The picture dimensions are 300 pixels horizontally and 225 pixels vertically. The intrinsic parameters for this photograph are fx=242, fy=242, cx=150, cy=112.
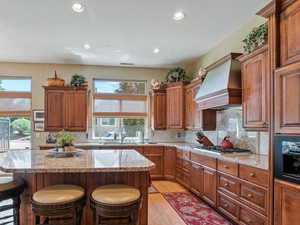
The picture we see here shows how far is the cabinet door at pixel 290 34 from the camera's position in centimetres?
209

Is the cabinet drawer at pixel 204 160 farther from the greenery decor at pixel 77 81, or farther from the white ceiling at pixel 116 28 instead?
the greenery decor at pixel 77 81

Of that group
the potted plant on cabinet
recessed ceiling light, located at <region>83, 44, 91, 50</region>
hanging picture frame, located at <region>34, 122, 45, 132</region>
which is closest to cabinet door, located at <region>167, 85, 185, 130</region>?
recessed ceiling light, located at <region>83, 44, 91, 50</region>

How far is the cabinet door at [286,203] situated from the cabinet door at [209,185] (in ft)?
4.76

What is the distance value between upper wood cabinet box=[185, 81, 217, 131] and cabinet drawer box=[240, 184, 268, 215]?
2.00m

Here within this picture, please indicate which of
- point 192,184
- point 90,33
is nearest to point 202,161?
point 192,184

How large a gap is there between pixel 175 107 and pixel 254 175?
3.27 m

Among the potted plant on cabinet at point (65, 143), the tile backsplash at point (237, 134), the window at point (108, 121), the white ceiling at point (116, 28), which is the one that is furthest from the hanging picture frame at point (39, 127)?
the tile backsplash at point (237, 134)

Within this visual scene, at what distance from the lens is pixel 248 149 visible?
3.88 meters

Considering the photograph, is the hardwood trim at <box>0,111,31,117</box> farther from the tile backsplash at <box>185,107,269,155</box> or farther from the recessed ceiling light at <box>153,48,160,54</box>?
the tile backsplash at <box>185,107,269,155</box>

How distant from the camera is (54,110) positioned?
5797 mm

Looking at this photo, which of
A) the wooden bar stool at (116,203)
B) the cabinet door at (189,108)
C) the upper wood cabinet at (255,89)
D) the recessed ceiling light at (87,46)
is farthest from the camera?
the cabinet door at (189,108)

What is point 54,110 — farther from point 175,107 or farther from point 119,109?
point 175,107

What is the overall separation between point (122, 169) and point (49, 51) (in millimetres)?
3918

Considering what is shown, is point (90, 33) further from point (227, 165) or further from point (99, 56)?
point (227, 165)
